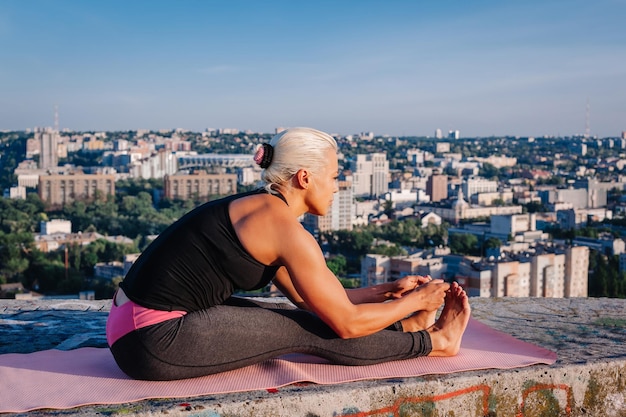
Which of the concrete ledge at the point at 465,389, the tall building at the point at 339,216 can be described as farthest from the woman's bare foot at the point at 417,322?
the tall building at the point at 339,216

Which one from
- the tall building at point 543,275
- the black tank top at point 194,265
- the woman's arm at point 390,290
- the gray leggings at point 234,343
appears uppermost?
the black tank top at point 194,265

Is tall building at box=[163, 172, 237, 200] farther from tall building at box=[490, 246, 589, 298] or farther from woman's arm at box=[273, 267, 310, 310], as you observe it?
woman's arm at box=[273, 267, 310, 310]

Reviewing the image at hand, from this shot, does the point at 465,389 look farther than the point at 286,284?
No

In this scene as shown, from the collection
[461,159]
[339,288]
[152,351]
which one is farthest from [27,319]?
[461,159]

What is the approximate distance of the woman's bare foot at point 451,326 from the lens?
140 centimetres

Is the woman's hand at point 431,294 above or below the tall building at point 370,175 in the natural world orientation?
above

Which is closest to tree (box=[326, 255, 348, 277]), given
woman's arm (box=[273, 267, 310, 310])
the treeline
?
the treeline

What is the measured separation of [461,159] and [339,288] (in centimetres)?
6253

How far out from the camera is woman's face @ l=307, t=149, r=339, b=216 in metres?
1.33

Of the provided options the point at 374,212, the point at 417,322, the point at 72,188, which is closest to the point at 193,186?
the point at 72,188

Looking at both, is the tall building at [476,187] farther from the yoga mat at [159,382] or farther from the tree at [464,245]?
the yoga mat at [159,382]

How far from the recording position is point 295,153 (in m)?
1.31

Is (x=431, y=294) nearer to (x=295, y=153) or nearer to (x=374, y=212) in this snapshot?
(x=295, y=153)

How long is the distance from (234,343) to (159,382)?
12 cm
